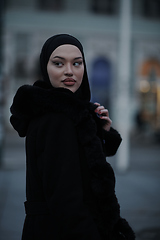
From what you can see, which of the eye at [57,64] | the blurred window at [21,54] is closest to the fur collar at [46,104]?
the eye at [57,64]

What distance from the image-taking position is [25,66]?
22.7 m

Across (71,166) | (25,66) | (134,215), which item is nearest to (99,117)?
(71,166)

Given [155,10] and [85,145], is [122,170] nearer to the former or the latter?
[85,145]

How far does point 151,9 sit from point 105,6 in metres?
3.28

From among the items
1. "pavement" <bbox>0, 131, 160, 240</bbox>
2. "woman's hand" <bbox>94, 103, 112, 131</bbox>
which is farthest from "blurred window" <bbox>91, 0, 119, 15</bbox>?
"woman's hand" <bbox>94, 103, 112, 131</bbox>

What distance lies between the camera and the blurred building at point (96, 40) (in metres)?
22.6

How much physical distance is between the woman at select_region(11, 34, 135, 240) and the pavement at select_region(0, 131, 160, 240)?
8.64 feet

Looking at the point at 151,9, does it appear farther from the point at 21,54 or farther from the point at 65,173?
the point at 65,173

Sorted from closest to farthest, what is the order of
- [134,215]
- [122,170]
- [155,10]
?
[134,215] → [122,170] → [155,10]

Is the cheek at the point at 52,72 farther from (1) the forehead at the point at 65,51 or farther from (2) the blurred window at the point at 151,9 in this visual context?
(2) the blurred window at the point at 151,9

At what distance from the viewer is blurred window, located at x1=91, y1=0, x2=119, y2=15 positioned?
945 inches

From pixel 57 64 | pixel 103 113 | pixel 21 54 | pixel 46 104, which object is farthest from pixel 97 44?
pixel 46 104

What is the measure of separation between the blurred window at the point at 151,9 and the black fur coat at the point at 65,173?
24.3m

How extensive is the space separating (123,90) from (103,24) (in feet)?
51.3
